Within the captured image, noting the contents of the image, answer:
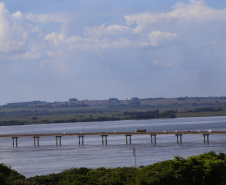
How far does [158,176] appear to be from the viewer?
35812 mm

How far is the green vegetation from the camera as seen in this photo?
35750 mm

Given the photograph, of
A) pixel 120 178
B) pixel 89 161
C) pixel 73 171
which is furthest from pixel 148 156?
pixel 120 178

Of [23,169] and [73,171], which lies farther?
[23,169]

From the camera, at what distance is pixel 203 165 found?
3988 centimetres

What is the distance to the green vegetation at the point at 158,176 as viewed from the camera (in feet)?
117

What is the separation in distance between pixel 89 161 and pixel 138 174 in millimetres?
51244

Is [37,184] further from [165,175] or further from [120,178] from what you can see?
[165,175]

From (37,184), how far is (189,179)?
12.0 m

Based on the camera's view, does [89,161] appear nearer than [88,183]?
No

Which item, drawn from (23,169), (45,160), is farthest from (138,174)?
(45,160)

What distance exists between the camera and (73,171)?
1742 inches

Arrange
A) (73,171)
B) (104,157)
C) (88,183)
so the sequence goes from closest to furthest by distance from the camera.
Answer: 1. (88,183)
2. (73,171)
3. (104,157)

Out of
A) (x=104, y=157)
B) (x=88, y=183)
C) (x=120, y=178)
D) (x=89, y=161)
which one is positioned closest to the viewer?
(x=88, y=183)

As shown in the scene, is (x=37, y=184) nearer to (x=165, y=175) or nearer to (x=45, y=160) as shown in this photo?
(x=165, y=175)
